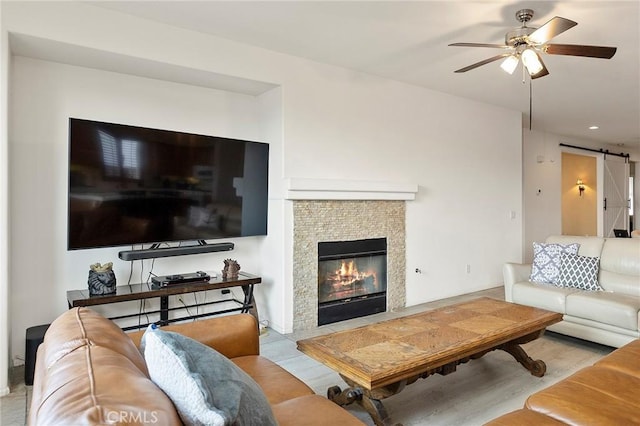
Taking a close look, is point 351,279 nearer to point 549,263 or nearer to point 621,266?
point 549,263

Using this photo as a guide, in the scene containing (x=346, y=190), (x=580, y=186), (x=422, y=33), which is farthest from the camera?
(x=580, y=186)

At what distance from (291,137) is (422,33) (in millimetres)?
1488

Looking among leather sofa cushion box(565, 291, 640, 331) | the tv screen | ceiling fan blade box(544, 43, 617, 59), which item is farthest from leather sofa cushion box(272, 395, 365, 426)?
leather sofa cushion box(565, 291, 640, 331)

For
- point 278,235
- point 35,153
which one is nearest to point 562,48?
point 278,235

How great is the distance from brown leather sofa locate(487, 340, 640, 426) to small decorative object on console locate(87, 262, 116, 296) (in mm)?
2735

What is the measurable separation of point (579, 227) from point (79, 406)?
34.8ft

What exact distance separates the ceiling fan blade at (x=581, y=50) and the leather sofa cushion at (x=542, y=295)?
2.02m

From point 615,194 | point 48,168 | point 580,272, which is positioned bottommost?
point 580,272

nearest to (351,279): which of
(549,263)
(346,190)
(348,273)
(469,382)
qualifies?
(348,273)

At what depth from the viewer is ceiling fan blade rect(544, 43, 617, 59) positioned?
2.58 m

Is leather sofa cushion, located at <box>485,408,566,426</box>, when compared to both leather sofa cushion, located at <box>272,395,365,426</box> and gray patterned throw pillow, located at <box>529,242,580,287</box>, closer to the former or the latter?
leather sofa cushion, located at <box>272,395,365,426</box>

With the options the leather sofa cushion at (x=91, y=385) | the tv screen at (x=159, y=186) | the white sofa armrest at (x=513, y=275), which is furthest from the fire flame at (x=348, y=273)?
the leather sofa cushion at (x=91, y=385)

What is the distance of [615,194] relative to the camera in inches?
369

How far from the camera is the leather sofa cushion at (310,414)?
4.67ft
